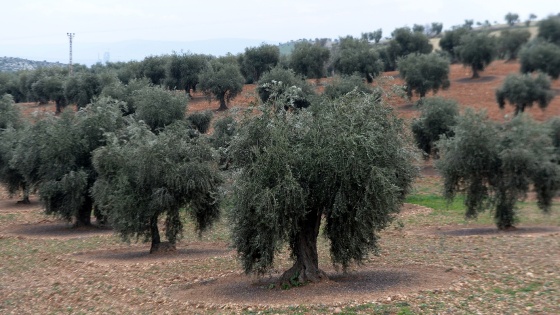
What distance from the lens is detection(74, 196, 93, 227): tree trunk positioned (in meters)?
40.8

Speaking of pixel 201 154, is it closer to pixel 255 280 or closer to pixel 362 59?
pixel 255 280

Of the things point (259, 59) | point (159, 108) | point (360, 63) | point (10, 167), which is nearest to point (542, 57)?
point (360, 63)

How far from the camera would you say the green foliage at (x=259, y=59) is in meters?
91.9

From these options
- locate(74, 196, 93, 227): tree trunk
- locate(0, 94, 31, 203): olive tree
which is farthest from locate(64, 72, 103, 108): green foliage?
locate(74, 196, 93, 227): tree trunk

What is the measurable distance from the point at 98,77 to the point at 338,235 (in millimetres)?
65139

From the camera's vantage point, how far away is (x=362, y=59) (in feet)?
276

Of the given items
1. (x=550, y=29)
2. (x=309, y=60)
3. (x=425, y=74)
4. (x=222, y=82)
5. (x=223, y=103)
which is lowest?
(x=223, y=103)

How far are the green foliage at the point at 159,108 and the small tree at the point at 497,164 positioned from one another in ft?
83.6

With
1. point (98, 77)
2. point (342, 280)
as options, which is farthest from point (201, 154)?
point (98, 77)

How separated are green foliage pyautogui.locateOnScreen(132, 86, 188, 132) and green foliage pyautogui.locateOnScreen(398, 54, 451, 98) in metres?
29.6

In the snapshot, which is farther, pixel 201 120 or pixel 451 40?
pixel 451 40

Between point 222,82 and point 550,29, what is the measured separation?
33.7 meters

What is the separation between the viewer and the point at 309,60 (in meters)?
88.9

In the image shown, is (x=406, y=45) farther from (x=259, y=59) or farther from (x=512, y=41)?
(x=259, y=59)
